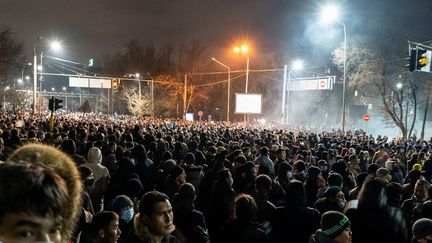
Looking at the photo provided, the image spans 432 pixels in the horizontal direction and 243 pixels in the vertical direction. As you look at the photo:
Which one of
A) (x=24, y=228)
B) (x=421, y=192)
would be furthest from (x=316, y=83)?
(x=24, y=228)

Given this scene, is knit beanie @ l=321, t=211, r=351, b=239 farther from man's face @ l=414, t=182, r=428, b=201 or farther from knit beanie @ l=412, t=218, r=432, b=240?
man's face @ l=414, t=182, r=428, b=201

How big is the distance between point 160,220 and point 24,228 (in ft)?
7.44

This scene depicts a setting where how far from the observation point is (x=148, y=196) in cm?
385

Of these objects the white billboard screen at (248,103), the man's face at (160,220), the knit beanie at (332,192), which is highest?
the white billboard screen at (248,103)

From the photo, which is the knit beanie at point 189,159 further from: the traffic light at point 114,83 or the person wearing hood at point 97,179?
the traffic light at point 114,83

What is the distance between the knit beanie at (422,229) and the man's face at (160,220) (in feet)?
8.45

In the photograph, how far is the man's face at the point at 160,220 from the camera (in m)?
3.70

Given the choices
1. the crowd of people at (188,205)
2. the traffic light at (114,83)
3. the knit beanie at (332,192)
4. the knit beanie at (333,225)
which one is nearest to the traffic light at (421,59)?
the crowd of people at (188,205)

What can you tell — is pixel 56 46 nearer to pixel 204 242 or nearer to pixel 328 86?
pixel 328 86

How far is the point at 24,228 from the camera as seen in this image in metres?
1.51

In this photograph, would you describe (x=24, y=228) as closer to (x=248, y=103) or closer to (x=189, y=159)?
(x=189, y=159)

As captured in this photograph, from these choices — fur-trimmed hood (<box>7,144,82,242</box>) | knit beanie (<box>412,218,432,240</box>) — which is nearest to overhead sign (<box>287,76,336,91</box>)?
knit beanie (<box>412,218,432,240</box>)

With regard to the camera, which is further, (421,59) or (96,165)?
(421,59)

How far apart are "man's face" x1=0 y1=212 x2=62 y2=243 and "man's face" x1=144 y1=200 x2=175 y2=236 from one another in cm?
219
